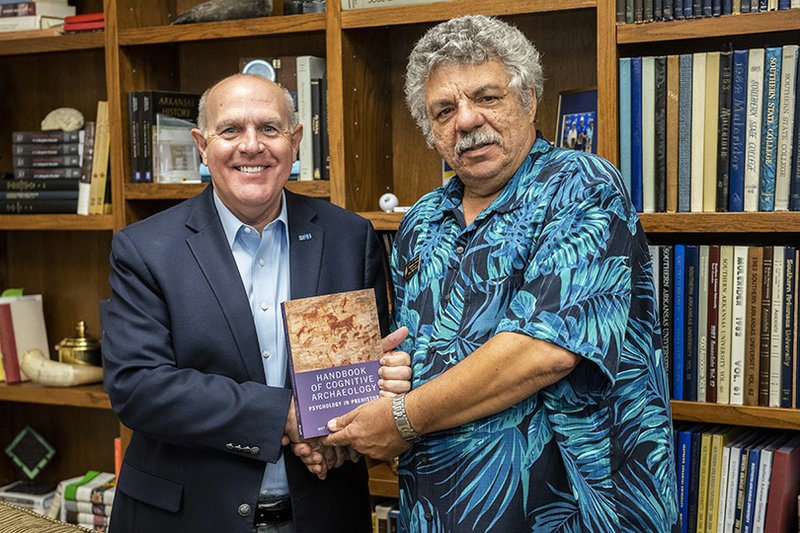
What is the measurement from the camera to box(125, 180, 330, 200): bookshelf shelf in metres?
2.57

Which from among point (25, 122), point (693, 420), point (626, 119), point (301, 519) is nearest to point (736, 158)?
point (626, 119)

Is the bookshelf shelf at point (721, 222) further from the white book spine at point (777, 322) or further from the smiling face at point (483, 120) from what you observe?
the smiling face at point (483, 120)

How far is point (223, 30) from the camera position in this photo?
2627 millimetres

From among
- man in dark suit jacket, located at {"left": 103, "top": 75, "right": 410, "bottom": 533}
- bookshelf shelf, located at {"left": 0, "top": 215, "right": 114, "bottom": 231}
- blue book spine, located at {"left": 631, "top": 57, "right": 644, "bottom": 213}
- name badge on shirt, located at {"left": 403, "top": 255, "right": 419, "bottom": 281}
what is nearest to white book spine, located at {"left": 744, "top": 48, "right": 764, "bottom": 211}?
blue book spine, located at {"left": 631, "top": 57, "right": 644, "bottom": 213}

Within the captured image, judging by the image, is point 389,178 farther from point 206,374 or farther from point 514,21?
point 206,374

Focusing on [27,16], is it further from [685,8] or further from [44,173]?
[685,8]

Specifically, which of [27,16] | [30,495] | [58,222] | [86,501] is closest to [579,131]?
[58,222]

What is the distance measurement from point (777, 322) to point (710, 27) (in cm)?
68

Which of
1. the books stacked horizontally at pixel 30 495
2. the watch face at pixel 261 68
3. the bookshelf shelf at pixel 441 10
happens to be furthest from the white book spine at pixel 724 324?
the books stacked horizontally at pixel 30 495

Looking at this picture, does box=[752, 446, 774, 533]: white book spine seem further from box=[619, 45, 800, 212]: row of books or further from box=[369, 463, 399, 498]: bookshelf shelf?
box=[369, 463, 399, 498]: bookshelf shelf

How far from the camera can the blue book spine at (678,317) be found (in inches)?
87.4

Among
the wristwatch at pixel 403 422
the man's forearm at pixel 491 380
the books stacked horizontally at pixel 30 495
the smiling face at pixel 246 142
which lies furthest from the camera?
the books stacked horizontally at pixel 30 495

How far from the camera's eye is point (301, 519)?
1.86m

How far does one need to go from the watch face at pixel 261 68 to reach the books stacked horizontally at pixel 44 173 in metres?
0.62
